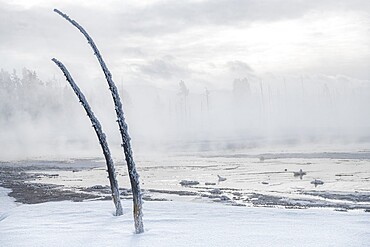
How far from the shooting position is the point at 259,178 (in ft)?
108

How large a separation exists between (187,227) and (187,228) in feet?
0.36

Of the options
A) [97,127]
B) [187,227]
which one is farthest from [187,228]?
[97,127]

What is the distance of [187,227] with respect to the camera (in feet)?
32.3

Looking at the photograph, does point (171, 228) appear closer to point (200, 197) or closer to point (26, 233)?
point (26, 233)

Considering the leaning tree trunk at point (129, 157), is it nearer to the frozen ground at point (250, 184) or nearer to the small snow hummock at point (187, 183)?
the frozen ground at point (250, 184)

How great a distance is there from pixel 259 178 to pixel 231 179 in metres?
1.98

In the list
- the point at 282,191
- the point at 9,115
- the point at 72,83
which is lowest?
the point at 282,191

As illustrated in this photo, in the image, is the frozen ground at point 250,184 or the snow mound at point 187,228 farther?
the frozen ground at point 250,184

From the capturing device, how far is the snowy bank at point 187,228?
8.66 meters

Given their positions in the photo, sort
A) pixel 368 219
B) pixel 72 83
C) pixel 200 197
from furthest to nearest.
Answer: pixel 200 197
pixel 72 83
pixel 368 219

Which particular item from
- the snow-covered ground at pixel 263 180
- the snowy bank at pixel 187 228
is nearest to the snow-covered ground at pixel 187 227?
the snowy bank at pixel 187 228

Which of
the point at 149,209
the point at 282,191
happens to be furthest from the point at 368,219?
the point at 282,191

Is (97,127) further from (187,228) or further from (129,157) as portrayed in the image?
(187,228)

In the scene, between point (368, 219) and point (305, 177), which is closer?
point (368, 219)
